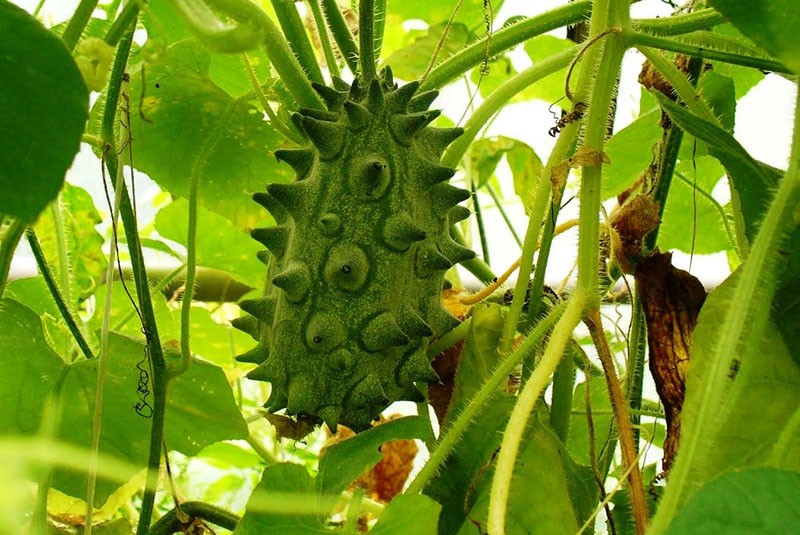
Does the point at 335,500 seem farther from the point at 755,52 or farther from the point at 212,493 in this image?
the point at 212,493

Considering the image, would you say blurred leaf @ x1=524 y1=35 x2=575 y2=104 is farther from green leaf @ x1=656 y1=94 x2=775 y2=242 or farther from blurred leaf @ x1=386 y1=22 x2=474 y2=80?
green leaf @ x1=656 y1=94 x2=775 y2=242

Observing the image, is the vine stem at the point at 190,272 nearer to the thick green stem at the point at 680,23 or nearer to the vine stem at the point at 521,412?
the vine stem at the point at 521,412

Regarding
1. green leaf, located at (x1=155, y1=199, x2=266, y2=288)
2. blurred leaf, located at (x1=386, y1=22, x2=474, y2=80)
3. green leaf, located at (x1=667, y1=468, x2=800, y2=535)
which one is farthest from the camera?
green leaf, located at (x1=155, y1=199, x2=266, y2=288)

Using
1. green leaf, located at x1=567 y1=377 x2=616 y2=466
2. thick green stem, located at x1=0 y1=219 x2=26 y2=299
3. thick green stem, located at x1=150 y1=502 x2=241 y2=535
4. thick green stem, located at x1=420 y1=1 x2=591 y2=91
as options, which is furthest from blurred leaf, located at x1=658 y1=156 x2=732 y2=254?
thick green stem, located at x1=0 y1=219 x2=26 y2=299

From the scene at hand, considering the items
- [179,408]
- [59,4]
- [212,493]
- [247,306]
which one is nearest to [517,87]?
[247,306]

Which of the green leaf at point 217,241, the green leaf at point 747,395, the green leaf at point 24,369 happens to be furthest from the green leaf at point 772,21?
the green leaf at point 217,241
